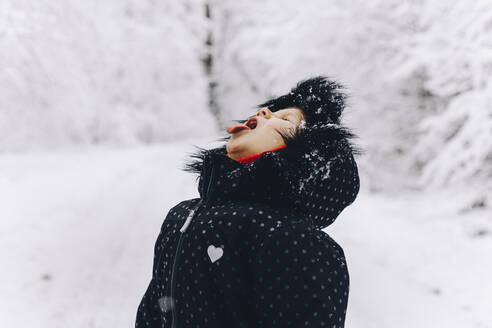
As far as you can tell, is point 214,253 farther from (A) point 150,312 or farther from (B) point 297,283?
(A) point 150,312

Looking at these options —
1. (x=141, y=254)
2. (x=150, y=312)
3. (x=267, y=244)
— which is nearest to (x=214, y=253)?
(x=267, y=244)

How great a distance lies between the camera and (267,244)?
103 centimetres

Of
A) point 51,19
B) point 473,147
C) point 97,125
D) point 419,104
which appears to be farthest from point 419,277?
point 97,125

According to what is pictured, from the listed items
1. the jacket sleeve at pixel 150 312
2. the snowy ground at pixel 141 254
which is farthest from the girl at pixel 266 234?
the snowy ground at pixel 141 254

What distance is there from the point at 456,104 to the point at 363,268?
6.51 ft

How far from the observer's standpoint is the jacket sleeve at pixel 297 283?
97 cm

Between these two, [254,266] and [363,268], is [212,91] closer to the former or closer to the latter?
[363,268]

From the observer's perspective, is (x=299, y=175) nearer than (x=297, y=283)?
No

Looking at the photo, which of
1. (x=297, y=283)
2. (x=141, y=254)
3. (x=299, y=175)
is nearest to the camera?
(x=297, y=283)

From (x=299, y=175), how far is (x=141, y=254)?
2910mm

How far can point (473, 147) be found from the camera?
3.71m

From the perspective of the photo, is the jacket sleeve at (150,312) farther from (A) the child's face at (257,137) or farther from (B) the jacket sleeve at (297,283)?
(A) the child's face at (257,137)

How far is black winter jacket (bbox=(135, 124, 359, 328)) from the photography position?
0.99m

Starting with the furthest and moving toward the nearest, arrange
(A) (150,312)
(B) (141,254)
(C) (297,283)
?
(B) (141,254) < (A) (150,312) < (C) (297,283)
